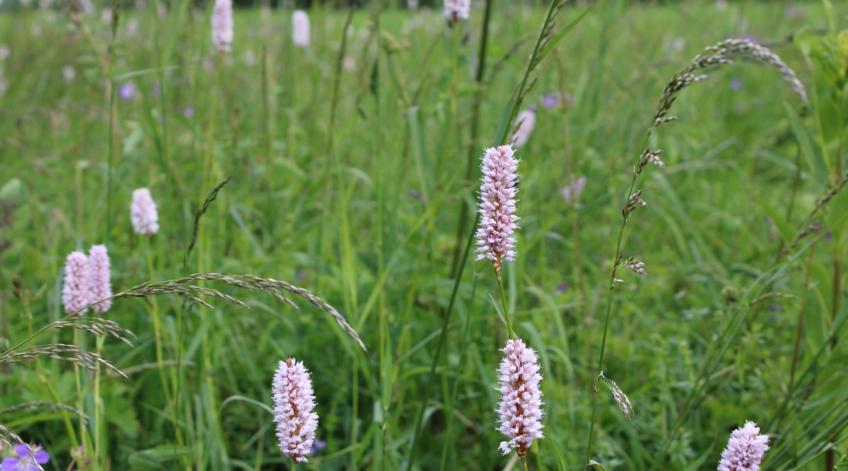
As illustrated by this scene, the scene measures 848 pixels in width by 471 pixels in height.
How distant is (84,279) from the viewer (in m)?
1.30

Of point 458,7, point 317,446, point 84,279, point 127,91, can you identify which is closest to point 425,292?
point 317,446

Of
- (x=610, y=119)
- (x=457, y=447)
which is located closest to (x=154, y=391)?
(x=457, y=447)

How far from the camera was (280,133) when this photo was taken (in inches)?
128

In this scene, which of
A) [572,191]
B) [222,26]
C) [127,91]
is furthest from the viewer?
[127,91]

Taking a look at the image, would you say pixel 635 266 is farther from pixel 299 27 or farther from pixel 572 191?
pixel 299 27

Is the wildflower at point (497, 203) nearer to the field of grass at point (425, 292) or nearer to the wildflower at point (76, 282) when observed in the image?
the field of grass at point (425, 292)

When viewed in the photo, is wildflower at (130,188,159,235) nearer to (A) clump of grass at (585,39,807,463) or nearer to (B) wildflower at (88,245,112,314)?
(B) wildflower at (88,245,112,314)

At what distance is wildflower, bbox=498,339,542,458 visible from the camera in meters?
0.89

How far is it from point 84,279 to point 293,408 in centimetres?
54

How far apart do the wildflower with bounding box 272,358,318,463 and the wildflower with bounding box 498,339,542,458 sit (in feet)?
0.78

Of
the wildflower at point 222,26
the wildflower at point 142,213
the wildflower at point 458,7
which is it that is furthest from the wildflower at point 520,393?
the wildflower at point 222,26

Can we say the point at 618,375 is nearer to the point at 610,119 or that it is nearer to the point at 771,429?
the point at 771,429

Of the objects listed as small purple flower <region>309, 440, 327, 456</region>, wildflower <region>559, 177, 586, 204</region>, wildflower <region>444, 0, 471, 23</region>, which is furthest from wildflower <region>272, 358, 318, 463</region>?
wildflower <region>559, 177, 586, 204</region>

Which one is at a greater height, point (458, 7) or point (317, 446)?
point (458, 7)
